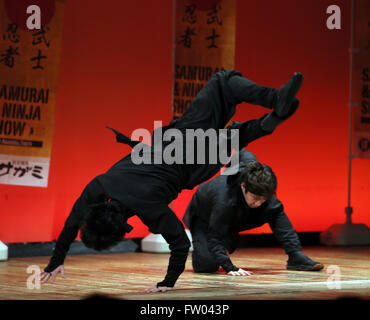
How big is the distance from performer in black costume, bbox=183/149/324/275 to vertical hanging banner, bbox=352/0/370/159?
2108mm

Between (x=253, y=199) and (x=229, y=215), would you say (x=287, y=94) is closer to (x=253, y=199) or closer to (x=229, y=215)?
(x=253, y=199)

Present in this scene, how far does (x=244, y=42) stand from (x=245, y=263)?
7.25 feet

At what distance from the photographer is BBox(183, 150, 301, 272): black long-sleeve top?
13.4 ft

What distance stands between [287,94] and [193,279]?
4.50 feet

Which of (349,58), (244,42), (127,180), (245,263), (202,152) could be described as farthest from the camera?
(349,58)

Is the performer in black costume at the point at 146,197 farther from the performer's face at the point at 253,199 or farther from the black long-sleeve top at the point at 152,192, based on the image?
the performer's face at the point at 253,199

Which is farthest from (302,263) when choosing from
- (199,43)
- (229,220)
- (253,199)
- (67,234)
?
(199,43)

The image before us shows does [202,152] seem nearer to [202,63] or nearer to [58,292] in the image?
[58,292]

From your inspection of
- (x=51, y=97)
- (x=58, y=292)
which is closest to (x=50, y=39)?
(x=51, y=97)

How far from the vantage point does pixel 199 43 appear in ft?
17.7

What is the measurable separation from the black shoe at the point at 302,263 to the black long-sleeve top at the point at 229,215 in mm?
43

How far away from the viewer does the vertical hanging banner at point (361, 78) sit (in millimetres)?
6102

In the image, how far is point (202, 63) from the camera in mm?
5410

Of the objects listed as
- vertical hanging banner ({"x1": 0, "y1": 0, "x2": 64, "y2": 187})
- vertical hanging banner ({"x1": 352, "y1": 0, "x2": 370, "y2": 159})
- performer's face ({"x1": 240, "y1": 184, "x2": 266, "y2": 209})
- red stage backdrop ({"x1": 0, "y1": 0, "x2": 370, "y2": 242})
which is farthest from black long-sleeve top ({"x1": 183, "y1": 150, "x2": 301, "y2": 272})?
vertical hanging banner ({"x1": 352, "y1": 0, "x2": 370, "y2": 159})
